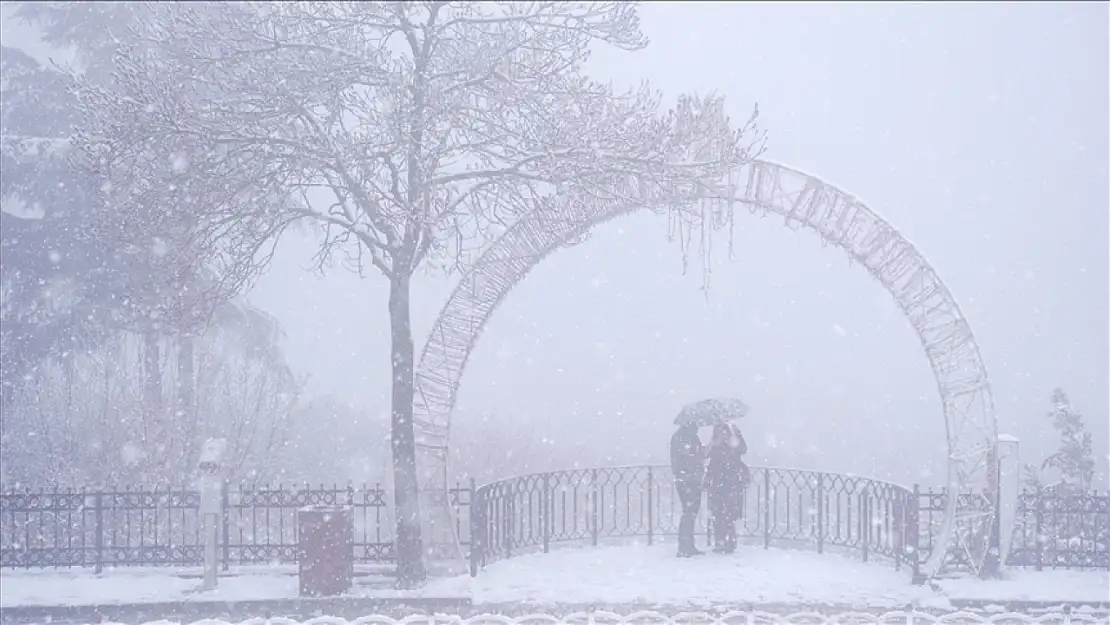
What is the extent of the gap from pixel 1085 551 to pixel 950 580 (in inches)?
86.0

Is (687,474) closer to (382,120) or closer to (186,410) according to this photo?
(382,120)

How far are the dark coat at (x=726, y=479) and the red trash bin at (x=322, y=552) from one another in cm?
537

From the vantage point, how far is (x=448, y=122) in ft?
36.5

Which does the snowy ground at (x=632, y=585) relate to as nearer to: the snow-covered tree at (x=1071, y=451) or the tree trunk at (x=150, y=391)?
the snow-covered tree at (x=1071, y=451)

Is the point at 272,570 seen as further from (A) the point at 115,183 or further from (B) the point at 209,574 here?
(A) the point at 115,183

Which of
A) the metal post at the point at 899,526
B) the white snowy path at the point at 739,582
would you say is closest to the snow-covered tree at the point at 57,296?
the white snowy path at the point at 739,582

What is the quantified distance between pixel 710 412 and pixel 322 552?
5408 mm

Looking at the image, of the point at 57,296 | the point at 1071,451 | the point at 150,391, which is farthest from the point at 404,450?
the point at 1071,451

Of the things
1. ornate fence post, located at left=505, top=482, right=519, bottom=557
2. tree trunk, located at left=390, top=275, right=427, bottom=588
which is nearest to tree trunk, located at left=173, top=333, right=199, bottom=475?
tree trunk, located at left=390, top=275, right=427, bottom=588

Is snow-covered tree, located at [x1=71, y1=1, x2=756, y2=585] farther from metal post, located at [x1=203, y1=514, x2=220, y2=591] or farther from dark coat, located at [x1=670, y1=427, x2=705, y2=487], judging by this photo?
dark coat, located at [x1=670, y1=427, x2=705, y2=487]

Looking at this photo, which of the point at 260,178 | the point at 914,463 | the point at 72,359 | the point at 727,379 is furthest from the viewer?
the point at 727,379

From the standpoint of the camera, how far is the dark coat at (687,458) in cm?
1323

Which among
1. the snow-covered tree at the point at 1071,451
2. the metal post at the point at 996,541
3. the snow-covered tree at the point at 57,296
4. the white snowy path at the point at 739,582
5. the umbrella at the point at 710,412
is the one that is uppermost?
the snow-covered tree at the point at 57,296

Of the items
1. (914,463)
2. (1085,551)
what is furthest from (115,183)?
(914,463)
